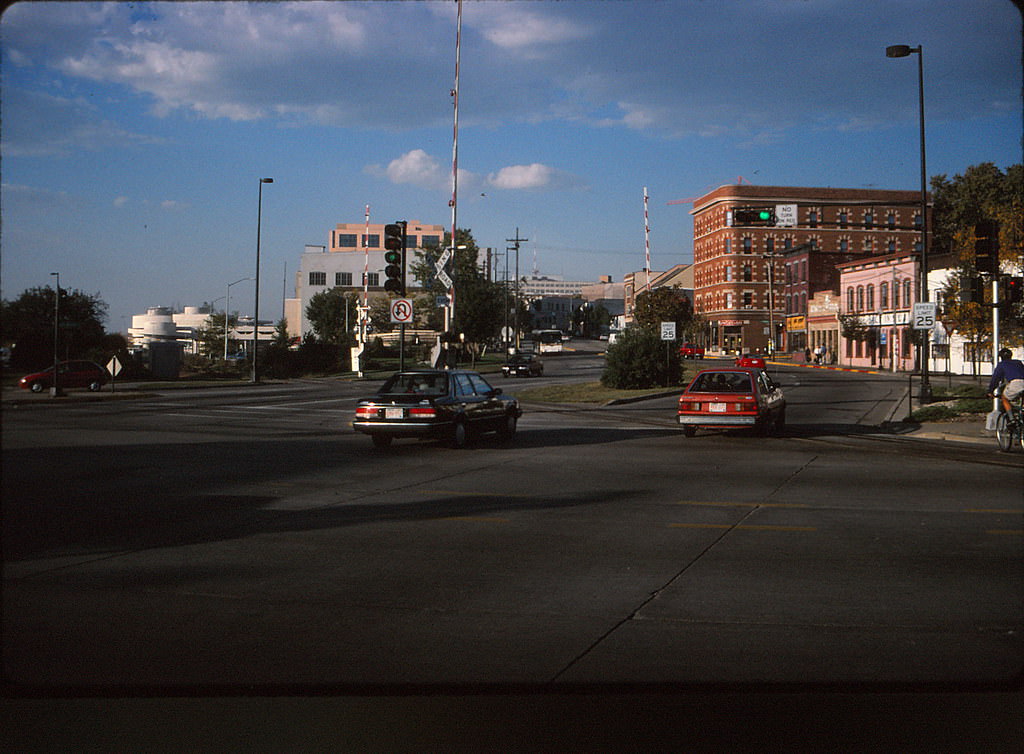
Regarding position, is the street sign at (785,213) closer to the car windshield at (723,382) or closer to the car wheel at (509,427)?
the car windshield at (723,382)

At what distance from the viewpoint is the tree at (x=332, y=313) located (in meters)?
114

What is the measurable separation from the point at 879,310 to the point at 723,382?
57250 millimetres

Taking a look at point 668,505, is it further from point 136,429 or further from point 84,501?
point 136,429

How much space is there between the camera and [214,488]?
40.9 feet

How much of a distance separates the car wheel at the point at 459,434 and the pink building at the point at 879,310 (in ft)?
175

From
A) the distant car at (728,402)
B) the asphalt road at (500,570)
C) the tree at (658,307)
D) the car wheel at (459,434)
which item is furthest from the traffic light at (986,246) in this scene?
the tree at (658,307)

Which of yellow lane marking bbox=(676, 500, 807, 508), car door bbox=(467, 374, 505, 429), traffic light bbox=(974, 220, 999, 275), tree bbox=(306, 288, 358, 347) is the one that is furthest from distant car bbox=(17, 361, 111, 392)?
tree bbox=(306, 288, 358, 347)

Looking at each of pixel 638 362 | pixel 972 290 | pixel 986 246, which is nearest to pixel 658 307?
pixel 638 362

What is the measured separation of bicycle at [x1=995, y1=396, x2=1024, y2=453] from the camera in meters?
17.1

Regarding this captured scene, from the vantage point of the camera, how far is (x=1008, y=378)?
18.0m

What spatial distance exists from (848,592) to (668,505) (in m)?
4.33

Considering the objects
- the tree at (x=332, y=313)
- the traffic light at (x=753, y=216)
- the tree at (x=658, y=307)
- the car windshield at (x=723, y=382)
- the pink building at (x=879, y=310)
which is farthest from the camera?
the tree at (x=332, y=313)

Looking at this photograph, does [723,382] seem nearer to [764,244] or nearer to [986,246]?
[986,246]

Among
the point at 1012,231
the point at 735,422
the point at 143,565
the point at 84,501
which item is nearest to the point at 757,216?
the point at 735,422
